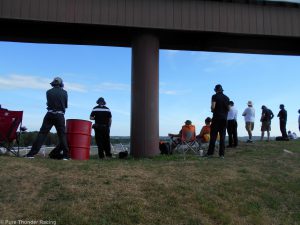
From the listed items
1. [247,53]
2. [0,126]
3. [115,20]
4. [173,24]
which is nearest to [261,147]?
[247,53]

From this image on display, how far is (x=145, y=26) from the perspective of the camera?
37.5 ft

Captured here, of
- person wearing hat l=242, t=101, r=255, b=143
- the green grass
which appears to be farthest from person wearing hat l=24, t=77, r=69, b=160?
person wearing hat l=242, t=101, r=255, b=143

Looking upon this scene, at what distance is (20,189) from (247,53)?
374 inches

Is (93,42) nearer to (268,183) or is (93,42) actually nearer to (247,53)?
(247,53)

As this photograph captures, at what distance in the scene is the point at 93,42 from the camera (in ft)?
41.5

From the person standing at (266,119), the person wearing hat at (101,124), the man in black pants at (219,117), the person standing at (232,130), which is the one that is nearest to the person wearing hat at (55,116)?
the person wearing hat at (101,124)

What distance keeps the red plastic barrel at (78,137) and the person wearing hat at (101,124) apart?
3.19 feet

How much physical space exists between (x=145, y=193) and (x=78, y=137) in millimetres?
3746

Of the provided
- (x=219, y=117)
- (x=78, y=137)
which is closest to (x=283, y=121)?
(x=219, y=117)

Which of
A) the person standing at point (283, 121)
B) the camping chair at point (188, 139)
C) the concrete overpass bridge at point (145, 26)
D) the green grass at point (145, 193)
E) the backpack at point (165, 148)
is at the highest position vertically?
the concrete overpass bridge at point (145, 26)

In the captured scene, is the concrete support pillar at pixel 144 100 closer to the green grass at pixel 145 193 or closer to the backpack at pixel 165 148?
the backpack at pixel 165 148

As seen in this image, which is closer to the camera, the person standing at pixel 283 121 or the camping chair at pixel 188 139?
the camping chair at pixel 188 139

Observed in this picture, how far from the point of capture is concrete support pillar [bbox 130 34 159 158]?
11328 millimetres

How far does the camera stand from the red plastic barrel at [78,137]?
9703 millimetres
